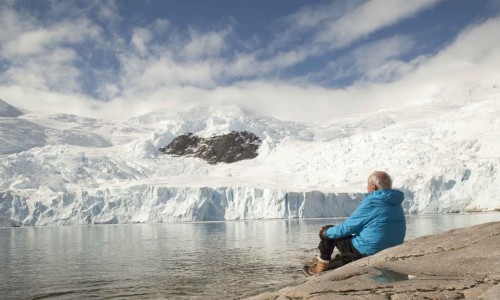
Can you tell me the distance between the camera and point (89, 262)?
41.5ft

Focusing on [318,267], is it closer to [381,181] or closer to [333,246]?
[333,246]

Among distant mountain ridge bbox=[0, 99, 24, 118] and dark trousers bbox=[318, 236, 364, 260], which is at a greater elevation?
distant mountain ridge bbox=[0, 99, 24, 118]

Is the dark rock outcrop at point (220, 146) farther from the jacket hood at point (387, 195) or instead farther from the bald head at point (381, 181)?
the jacket hood at point (387, 195)

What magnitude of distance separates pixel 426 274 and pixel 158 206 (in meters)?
49.8

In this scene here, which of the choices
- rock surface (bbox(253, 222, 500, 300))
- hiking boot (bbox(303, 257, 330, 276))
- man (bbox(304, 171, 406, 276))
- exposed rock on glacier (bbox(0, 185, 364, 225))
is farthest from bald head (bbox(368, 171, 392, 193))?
exposed rock on glacier (bbox(0, 185, 364, 225))

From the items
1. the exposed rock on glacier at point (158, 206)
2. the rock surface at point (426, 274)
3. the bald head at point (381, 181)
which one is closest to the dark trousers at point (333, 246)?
the rock surface at point (426, 274)

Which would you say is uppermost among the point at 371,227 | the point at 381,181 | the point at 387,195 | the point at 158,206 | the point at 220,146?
the point at 220,146

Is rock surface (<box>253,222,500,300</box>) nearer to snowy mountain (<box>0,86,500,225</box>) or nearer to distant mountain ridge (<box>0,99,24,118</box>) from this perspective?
snowy mountain (<box>0,86,500,225</box>)

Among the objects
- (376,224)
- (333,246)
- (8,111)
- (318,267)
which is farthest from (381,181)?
(8,111)

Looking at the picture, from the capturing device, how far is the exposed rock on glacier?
1991 inches

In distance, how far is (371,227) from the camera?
200 inches

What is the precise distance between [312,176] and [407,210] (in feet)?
54.4

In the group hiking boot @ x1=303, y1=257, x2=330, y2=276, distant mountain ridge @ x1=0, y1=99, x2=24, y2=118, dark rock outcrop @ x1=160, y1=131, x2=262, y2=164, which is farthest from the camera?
distant mountain ridge @ x1=0, y1=99, x2=24, y2=118

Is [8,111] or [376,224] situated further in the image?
[8,111]
